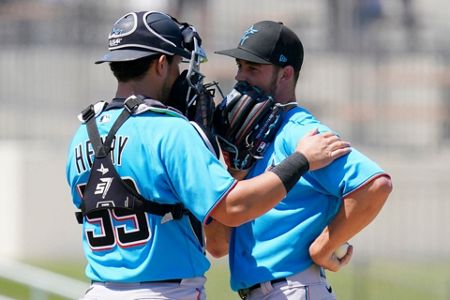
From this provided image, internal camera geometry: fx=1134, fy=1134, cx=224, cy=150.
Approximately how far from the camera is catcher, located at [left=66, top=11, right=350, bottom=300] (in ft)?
15.3

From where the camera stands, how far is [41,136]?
1492 cm

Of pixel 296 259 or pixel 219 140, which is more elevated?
pixel 219 140

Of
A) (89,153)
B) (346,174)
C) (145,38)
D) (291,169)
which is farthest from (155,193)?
(346,174)

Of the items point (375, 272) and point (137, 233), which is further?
point (375, 272)

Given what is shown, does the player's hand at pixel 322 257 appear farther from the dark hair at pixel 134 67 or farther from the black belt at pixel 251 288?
the dark hair at pixel 134 67

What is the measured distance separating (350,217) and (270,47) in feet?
2.94

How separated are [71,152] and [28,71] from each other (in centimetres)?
1020

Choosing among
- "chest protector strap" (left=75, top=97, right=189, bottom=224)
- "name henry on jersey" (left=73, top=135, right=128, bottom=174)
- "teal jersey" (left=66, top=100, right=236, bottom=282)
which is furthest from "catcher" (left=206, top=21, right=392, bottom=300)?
"name henry on jersey" (left=73, top=135, right=128, bottom=174)

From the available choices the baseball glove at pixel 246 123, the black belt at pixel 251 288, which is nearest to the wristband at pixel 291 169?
the baseball glove at pixel 246 123

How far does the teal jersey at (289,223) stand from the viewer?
511 centimetres

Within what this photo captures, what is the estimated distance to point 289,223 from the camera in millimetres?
5145

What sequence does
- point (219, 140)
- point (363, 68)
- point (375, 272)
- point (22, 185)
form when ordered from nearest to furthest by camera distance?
point (219, 140) < point (375, 272) < point (22, 185) < point (363, 68)

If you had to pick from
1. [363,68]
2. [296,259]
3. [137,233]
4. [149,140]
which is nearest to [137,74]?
[149,140]

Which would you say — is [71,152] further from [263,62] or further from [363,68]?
[363,68]
